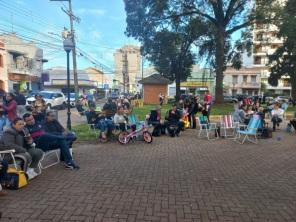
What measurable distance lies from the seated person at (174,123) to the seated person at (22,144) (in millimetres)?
6586

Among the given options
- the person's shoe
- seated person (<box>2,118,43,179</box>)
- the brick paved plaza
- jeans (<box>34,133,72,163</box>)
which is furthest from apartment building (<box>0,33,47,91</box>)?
the person's shoe

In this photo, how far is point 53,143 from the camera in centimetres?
734

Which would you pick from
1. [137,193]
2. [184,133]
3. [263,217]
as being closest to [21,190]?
[137,193]

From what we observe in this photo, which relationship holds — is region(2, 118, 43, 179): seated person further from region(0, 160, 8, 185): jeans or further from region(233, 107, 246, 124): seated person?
region(233, 107, 246, 124): seated person

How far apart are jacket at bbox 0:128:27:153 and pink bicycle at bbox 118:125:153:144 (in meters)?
4.60

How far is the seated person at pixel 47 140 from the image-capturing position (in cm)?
717

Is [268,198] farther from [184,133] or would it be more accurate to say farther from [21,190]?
[184,133]

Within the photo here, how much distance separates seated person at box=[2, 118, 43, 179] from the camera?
5975mm

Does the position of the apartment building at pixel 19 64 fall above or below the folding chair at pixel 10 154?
above

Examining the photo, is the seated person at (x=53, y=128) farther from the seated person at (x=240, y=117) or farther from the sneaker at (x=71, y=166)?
the seated person at (x=240, y=117)

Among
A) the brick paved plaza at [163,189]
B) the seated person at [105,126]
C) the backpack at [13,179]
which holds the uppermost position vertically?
the seated person at [105,126]

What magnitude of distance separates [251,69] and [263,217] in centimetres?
7837

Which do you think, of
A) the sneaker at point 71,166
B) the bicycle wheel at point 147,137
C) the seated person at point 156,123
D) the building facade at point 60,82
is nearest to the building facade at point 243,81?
the building facade at point 60,82

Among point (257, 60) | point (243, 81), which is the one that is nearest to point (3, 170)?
point (243, 81)
